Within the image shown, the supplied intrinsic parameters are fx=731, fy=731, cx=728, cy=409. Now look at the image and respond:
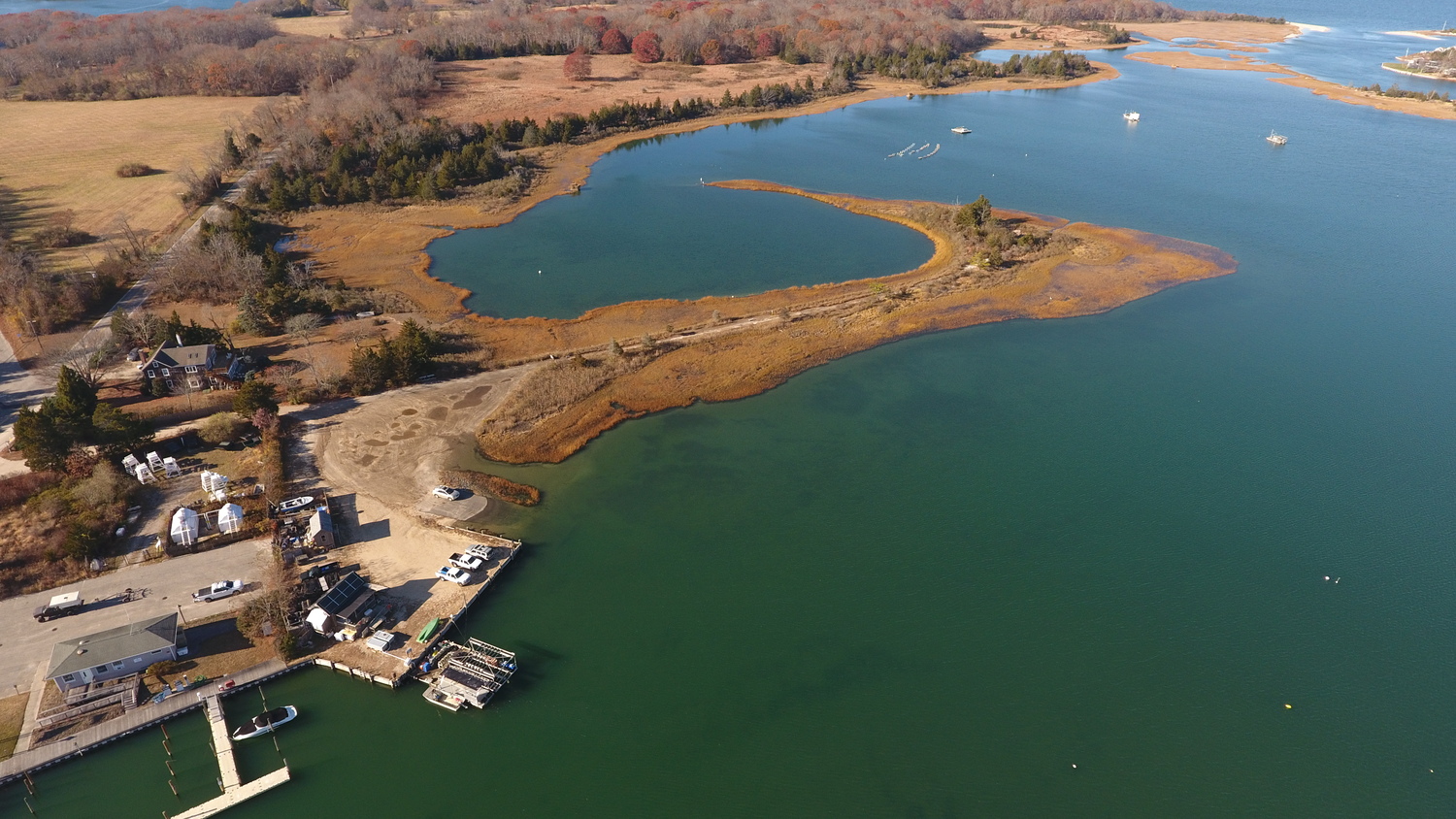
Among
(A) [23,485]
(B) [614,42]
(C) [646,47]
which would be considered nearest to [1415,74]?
(C) [646,47]

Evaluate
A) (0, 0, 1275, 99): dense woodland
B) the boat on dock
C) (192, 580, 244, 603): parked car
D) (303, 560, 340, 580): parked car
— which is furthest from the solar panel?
(0, 0, 1275, 99): dense woodland

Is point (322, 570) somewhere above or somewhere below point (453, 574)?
above

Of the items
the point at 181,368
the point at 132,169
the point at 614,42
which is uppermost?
the point at 614,42

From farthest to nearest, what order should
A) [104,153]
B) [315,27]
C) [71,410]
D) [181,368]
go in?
[315,27] → [104,153] → [181,368] → [71,410]

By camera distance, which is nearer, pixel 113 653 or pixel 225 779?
pixel 225 779

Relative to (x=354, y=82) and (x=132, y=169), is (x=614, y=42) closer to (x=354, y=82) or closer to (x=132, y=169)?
(x=354, y=82)

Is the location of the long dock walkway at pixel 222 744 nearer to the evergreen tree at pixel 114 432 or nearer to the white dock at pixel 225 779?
the white dock at pixel 225 779

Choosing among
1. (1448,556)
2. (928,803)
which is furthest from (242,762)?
(1448,556)

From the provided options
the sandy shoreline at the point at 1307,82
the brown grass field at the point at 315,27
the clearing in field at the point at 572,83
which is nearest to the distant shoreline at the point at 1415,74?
the sandy shoreline at the point at 1307,82
